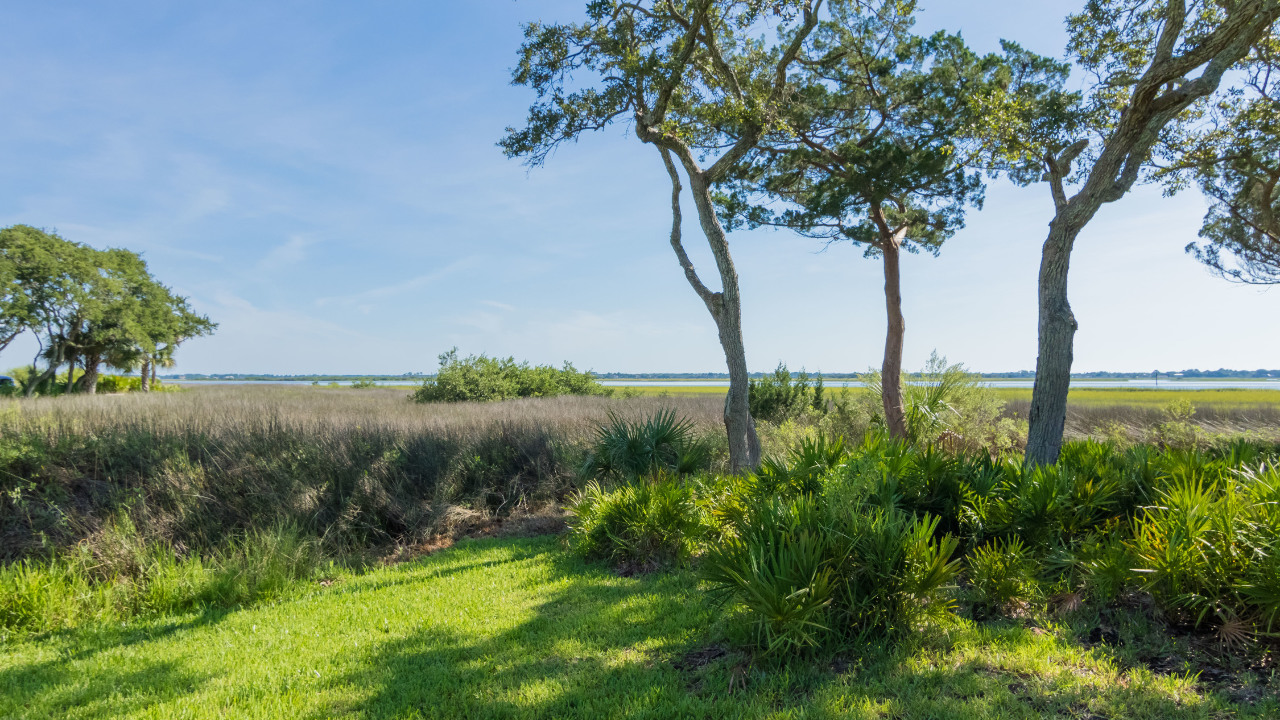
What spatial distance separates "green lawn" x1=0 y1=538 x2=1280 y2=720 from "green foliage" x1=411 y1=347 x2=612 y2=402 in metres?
19.0

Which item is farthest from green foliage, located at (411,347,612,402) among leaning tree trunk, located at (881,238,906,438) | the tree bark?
the tree bark

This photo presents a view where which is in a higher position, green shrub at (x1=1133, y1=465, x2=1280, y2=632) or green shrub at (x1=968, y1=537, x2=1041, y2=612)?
green shrub at (x1=1133, y1=465, x2=1280, y2=632)

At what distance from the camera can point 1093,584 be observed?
4.17m

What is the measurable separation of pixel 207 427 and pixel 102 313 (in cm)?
2753

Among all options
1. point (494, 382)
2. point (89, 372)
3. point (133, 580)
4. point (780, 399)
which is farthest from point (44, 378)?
point (780, 399)

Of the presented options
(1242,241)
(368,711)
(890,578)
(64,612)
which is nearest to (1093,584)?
(890,578)

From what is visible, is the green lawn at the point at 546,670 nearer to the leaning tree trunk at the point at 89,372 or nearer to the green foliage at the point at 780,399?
the green foliage at the point at 780,399

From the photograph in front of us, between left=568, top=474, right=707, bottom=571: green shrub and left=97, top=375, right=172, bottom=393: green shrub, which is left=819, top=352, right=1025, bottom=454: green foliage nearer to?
left=568, top=474, right=707, bottom=571: green shrub

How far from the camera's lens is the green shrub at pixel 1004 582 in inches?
167

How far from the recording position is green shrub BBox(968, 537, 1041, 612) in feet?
14.0

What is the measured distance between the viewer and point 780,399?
17844 millimetres

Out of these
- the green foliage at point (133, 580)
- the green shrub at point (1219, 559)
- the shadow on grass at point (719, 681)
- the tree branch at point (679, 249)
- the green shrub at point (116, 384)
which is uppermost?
the tree branch at point (679, 249)

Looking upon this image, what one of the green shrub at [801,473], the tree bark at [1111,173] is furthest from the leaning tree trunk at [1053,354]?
the green shrub at [801,473]

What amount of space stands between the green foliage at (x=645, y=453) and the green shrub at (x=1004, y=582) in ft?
15.0
